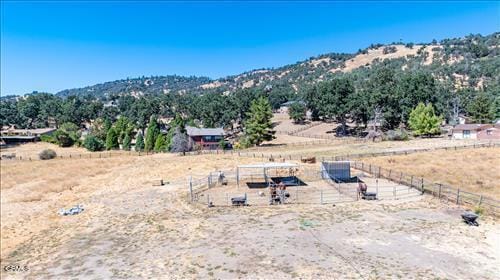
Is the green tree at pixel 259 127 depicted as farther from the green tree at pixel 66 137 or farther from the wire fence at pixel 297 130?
the green tree at pixel 66 137

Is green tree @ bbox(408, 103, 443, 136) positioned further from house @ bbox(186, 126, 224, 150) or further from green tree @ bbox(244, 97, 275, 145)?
house @ bbox(186, 126, 224, 150)

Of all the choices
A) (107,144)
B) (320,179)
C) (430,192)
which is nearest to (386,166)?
(320,179)

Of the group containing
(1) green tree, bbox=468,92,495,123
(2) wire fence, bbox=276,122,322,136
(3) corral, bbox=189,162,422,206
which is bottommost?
(3) corral, bbox=189,162,422,206

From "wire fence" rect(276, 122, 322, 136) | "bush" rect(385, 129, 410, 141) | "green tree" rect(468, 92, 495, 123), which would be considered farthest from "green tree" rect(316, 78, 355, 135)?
"green tree" rect(468, 92, 495, 123)

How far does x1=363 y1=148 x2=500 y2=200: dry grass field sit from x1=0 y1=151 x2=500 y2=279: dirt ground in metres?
12.6

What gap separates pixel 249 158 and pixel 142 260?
3372 centimetres

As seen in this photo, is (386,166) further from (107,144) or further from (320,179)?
(107,144)

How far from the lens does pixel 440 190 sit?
30.6m

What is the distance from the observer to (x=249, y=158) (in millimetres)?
52125

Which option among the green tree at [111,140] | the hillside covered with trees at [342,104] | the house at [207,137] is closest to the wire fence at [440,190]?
the hillside covered with trees at [342,104]

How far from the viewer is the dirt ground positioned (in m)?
17.3

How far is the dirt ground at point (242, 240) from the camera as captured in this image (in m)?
17.3

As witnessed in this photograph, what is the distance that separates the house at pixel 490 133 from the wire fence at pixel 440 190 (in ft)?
118

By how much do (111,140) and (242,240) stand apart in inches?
2672
